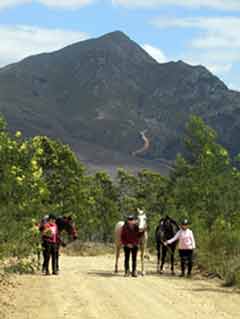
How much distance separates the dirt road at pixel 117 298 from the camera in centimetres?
1468

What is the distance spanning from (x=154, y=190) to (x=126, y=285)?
5358cm

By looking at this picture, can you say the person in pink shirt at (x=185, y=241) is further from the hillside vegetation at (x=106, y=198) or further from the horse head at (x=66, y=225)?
the horse head at (x=66, y=225)

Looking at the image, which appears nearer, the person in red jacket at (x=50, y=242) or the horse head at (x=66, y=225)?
the person in red jacket at (x=50, y=242)

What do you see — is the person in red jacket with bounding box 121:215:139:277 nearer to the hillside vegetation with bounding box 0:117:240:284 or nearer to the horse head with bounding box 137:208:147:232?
the horse head with bounding box 137:208:147:232

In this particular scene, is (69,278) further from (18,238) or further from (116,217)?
(116,217)

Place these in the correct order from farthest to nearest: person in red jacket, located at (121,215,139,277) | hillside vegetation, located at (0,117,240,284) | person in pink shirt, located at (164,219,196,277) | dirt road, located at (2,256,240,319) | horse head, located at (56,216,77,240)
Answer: horse head, located at (56,216,77,240) → person in pink shirt, located at (164,219,196,277) → person in red jacket, located at (121,215,139,277) → hillside vegetation, located at (0,117,240,284) → dirt road, located at (2,256,240,319)

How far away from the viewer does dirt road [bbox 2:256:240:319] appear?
578 inches

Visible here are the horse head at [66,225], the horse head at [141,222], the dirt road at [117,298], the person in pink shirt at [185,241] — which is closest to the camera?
the dirt road at [117,298]

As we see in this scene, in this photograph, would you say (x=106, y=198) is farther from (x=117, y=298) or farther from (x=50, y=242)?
(x=117, y=298)

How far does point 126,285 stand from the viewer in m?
19.5

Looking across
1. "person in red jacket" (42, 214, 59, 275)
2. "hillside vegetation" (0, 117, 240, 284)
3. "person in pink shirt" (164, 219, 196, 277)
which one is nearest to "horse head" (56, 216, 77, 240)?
"hillside vegetation" (0, 117, 240, 284)

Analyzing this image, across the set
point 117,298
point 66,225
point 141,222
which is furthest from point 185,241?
point 117,298

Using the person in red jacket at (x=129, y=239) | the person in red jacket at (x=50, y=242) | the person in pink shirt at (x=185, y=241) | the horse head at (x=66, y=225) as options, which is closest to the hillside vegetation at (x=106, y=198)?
the person in red jacket at (x=50, y=242)

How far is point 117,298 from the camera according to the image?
16.7 m
